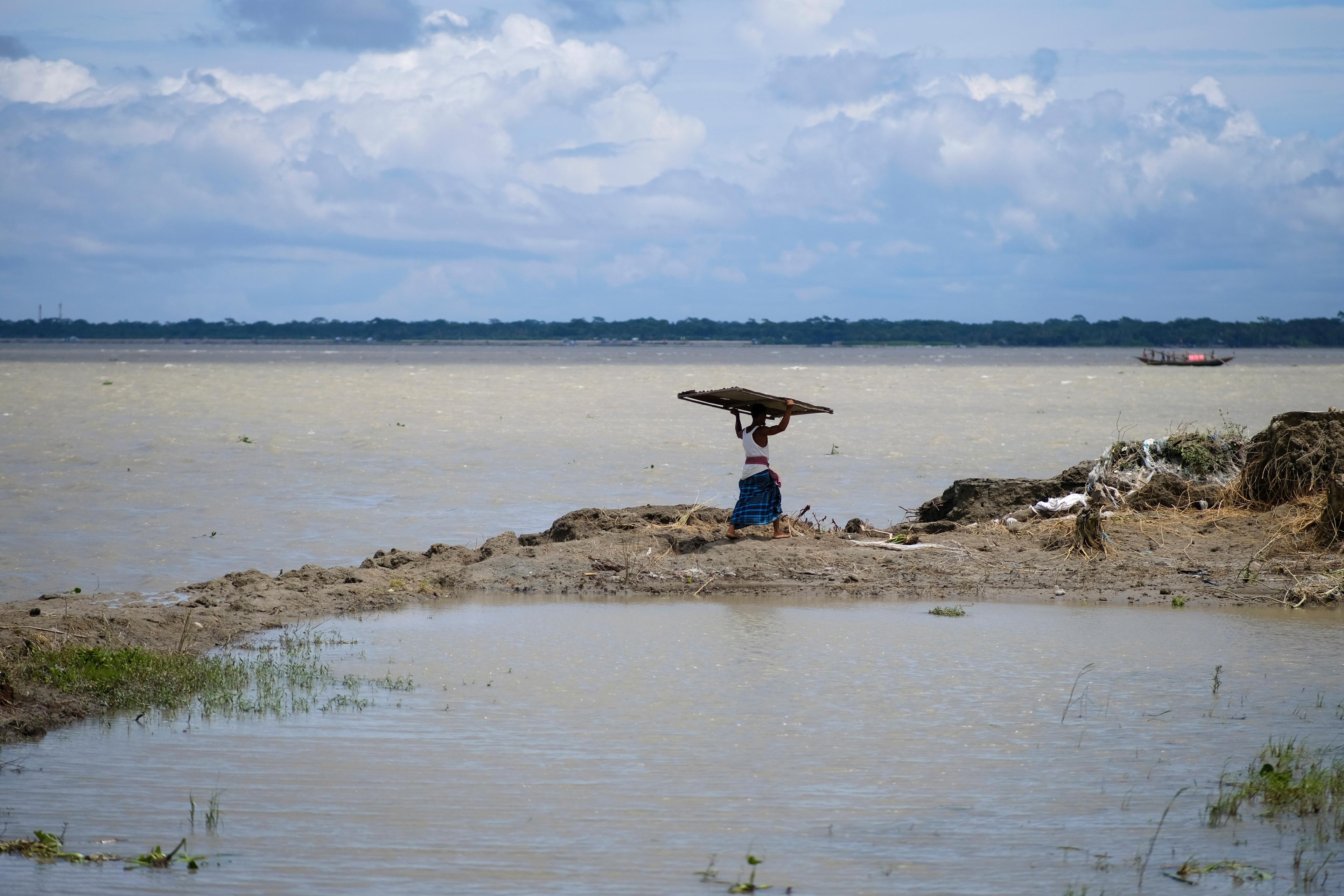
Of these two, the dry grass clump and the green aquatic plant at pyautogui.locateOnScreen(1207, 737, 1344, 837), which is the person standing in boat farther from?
the green aquatic plant at pyautogui.locateOnScreen(1207, 737, 1344, 837)

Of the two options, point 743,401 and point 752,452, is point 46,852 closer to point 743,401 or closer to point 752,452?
point 743,401

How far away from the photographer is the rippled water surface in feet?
54.3

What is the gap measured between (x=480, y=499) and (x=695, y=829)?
1458cm

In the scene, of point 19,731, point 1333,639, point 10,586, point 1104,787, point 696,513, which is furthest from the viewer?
point 696,513

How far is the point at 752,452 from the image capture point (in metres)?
13.7

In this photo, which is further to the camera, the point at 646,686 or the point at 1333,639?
the point at 1333,639

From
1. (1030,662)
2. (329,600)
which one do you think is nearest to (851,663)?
(1030,662)


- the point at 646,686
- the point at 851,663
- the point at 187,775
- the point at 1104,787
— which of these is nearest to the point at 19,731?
the point at 187,775

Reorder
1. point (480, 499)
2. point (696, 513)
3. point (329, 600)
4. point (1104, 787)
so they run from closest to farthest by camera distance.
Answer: point (1104, 787), point (329, 600), point (696, 513), point (480, 499)

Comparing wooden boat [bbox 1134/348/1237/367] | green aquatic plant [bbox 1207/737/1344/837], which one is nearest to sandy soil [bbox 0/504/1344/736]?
green aquatic plant [bbox 1207/737/1344/837]

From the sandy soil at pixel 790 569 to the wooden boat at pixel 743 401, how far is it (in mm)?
1461

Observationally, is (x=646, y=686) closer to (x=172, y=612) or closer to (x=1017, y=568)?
(x=172, y=612)

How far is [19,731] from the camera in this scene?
24.8ft

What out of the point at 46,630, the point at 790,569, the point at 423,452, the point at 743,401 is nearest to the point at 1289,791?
the point at 790,569
